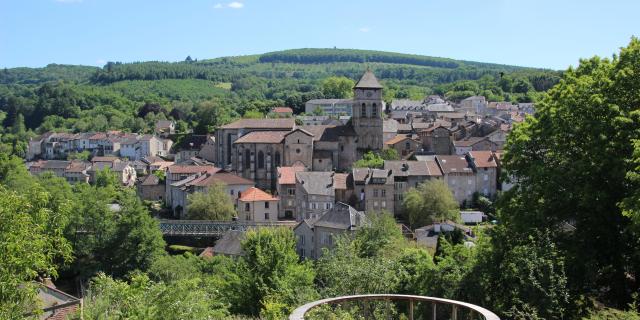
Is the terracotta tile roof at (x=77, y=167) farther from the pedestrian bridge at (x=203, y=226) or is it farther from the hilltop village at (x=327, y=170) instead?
the pedestrian bridge at (x=203, y=226)

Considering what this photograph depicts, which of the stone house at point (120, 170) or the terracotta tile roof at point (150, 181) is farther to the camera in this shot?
the stone house at point (120, 170)

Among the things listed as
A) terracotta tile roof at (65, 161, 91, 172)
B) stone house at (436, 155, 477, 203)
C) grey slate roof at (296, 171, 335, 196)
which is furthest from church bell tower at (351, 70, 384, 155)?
terracotta tile roof at (65, 161, 91, 172)

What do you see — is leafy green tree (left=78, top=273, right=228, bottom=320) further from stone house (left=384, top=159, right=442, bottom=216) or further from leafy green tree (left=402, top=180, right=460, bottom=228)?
stone house (left=384, top=159, right=442, bottom=216)

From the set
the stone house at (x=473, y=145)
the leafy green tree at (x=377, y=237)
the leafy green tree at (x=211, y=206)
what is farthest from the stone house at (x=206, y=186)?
the stone house at (x=473, y=145)

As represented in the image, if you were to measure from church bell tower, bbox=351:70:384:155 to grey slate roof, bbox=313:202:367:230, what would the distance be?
2261cm

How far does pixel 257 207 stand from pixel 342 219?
15.0m

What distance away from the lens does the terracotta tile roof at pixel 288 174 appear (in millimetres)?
58812

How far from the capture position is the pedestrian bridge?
2106 inches

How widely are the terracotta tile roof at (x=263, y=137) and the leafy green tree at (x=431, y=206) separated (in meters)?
16.8

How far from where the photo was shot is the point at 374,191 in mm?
56250

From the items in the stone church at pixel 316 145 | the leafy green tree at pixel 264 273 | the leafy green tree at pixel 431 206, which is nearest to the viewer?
the leafy green tree at pixel 264 273

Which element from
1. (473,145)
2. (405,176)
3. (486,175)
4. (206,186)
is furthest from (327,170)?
(473,145)

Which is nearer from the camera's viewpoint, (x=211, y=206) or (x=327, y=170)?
(x=211, y=206)

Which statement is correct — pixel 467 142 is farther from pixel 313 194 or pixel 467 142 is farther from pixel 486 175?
pixel 313 194
